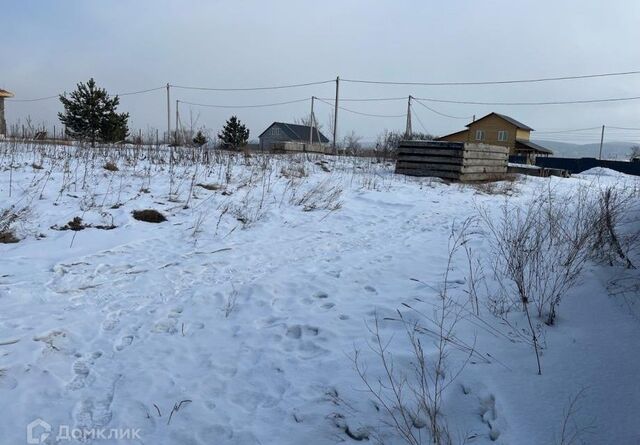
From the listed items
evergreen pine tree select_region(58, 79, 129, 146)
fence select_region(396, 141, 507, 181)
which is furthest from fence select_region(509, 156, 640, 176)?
evergreen pine tree select_region(58, 79, 129, 146)

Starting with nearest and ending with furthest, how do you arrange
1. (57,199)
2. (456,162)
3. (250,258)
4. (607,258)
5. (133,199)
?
1. (607,258)
2. (250,258)
3. (57,199)
4. (133,199)
5. (456,162)

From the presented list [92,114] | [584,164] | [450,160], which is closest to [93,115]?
[92,114]

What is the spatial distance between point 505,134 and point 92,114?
1730 inches

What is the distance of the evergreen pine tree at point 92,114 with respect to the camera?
24.3 m

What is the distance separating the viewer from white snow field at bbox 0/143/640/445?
2141 millimetres

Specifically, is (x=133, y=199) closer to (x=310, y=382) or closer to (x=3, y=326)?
(x=3, y=326)

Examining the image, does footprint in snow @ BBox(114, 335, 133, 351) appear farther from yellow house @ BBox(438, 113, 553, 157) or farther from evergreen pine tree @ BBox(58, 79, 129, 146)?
yellow house @ BBox(438, 113, 553, 157)

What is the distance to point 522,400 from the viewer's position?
221 cm

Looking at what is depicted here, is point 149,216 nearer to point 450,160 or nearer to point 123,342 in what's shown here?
point 123,342

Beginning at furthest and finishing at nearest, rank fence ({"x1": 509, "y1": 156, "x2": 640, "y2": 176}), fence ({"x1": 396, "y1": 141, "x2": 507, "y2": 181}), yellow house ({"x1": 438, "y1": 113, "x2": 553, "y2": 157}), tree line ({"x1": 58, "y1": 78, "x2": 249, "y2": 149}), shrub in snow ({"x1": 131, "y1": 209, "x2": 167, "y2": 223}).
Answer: yellow house ({"x1": 438, "y1": 113, "x2": 553, "y2": 157}) < fence ({"x1": 509, "y1": 156, "x2": 640, "y2": 176}) < tree line ({"x1": 58, "y1": 78, "x2": 249, "y2": 149}) < fence ({"x1": 396, "y1": 141, "x2": 507, "y2": 181}) < shrub in snow ({"x1": 131, "y1": 209, "x2": 167, "y2": 223})

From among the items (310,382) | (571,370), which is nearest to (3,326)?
(310,382)

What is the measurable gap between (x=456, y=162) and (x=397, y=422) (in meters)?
11.3

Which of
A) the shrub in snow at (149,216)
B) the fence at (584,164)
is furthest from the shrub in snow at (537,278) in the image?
the fence at (584,164)

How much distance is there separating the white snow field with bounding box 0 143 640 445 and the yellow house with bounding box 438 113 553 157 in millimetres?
47951
